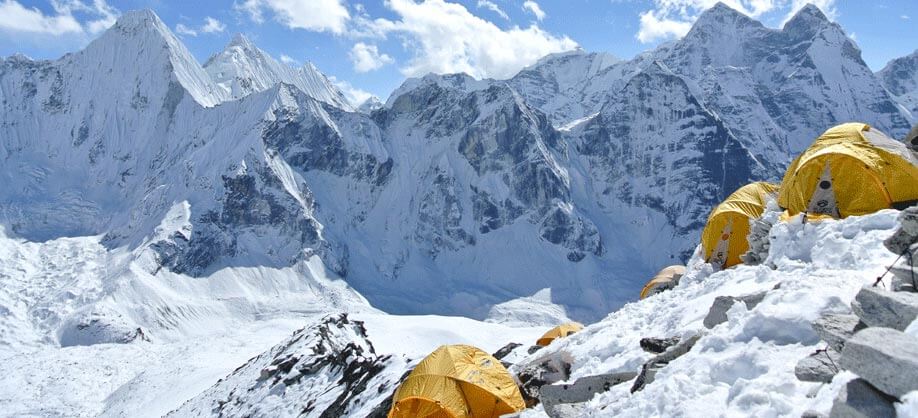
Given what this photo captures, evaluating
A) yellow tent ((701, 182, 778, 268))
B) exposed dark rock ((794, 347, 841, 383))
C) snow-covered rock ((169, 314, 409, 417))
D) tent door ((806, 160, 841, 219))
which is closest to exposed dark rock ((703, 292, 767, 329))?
exposed dark rock ((794, 347, 841, 383))

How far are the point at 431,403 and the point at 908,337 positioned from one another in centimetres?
1270

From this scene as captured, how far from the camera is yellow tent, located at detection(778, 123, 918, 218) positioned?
19156 millimetres

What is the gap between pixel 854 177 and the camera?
1992 cm

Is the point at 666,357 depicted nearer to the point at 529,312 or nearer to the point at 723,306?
the point at 723,306

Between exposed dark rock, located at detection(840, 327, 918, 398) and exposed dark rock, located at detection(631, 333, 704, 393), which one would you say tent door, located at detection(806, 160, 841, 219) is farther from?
exposed dark rock, located at detection(840, 327, 918, 398)

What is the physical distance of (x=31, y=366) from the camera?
87.3 meters

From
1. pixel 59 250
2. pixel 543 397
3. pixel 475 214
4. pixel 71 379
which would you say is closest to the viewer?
pixel 543 397

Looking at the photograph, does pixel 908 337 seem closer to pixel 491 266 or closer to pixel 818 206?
pixel 818 206

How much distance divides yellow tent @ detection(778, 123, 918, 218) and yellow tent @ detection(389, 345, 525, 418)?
1236 cm

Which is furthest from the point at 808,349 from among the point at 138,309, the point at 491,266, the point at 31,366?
the point at 491,266

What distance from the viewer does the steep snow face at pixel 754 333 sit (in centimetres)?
851

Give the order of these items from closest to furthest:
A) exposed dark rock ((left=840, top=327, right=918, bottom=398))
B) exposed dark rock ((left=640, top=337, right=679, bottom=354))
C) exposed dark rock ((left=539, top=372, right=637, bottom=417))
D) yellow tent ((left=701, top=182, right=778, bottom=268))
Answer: exposed dark rock ((left=840, top=327, right=918, bottom=398))
exposed dark rock ((left=539, top=372, right=637, bottom=417))
exposed dark rock ((left=640, top=337, right=679, bottom=354))
yellow tent ((left=701, top=182, right=778, bottom=268))

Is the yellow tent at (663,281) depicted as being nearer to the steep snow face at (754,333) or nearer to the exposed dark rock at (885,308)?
the steep snow face at (754,333)

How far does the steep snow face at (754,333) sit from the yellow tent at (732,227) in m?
9.61
